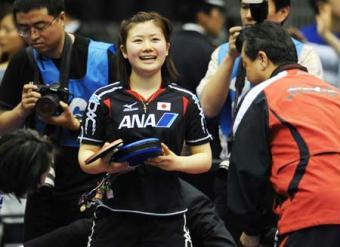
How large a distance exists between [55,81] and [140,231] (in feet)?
4.26

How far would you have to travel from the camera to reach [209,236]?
6551mm

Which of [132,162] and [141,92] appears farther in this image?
[141,92]

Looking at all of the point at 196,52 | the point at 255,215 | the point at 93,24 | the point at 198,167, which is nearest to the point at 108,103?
the point at 198,167

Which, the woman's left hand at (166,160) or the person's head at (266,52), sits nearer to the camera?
the woman's left hand at (166,160)

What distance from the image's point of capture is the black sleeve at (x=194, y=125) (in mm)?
6023

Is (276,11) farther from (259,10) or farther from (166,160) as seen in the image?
(166,160)

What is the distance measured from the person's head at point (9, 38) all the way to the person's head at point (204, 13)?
150 cm

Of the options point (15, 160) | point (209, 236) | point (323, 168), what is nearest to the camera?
point (15, 160)

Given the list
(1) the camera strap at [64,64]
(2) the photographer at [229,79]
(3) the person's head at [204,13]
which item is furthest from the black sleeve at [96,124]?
(3) the person's head at [204,13]

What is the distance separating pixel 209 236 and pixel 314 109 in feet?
3.79

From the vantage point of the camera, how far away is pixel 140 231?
5887mm

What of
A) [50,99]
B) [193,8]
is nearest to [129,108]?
[50,99]

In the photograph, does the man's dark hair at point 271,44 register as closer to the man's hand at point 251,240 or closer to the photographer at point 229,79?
the photographer at point 229,79

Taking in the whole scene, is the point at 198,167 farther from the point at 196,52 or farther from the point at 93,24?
the point at 93,24
